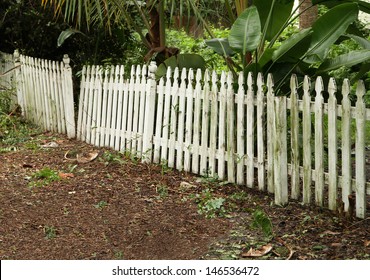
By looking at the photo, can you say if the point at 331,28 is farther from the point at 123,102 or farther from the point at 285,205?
the point at 123,102

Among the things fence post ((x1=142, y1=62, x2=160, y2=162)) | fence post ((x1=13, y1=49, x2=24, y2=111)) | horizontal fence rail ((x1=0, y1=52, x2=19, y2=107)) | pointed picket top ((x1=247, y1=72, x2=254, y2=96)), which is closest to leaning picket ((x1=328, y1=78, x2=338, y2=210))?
pointed picket top ((x1=247, y1=72, x2=254, y2=96))

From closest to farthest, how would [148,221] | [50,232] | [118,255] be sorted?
[118,255] < [50,232] < [148,221]

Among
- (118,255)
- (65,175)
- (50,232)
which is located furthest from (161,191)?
(118,255)

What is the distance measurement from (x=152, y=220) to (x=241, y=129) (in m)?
1.42

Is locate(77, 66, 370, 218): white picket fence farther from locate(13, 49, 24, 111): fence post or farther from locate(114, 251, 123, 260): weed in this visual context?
locate(13, 49, 24, 111): fence post

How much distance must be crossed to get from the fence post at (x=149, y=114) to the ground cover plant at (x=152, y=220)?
0.67ft

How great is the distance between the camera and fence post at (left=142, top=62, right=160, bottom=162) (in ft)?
24.7

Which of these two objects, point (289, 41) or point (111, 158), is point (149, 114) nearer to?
point (111, 158)

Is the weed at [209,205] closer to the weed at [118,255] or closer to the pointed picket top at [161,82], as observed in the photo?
the weed at [118,255]

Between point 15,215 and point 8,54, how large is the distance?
6.76 metres

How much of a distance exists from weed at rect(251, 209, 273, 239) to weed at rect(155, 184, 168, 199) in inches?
50.1

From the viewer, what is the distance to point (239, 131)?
6.37 m

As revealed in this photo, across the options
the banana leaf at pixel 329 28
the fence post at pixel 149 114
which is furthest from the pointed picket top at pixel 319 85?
the fence post at pixel 149 114

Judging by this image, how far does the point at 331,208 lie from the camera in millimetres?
5539
